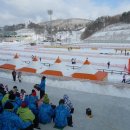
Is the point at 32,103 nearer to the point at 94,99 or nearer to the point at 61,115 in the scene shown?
the point at 61,115

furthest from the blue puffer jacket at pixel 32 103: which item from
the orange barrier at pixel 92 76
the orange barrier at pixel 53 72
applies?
the orange barrier at pixel 53 72

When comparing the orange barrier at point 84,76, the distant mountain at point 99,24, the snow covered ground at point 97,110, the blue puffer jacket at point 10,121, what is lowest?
the snow covered ground at point 97,110

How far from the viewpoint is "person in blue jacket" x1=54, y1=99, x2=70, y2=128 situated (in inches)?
319

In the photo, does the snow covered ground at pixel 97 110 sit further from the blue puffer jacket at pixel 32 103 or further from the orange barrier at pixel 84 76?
the orange barrier at pixel 84 76

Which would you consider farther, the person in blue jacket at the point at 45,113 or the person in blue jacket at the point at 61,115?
the person in blue jacket at the point at 45,113

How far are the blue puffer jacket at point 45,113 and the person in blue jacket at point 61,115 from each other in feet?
1.14

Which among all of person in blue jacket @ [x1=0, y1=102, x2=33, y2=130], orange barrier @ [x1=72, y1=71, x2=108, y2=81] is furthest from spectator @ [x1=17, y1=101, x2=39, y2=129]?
orange barrier @ [x1=72, y1=71, x2=108, y2=81]

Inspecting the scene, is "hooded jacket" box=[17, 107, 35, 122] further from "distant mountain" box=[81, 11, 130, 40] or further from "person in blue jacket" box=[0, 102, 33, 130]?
"distant mountain" box=[81, 11, 130, 40]

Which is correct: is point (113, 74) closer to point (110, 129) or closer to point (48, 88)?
point (48, 88)

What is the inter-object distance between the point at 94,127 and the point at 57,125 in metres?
1.29

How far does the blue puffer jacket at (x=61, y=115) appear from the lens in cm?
810

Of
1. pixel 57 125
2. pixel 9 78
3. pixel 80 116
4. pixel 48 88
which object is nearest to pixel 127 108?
pixel 80 116

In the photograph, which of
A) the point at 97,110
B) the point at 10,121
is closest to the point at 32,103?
the point at 10,121

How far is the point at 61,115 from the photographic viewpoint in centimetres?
809
